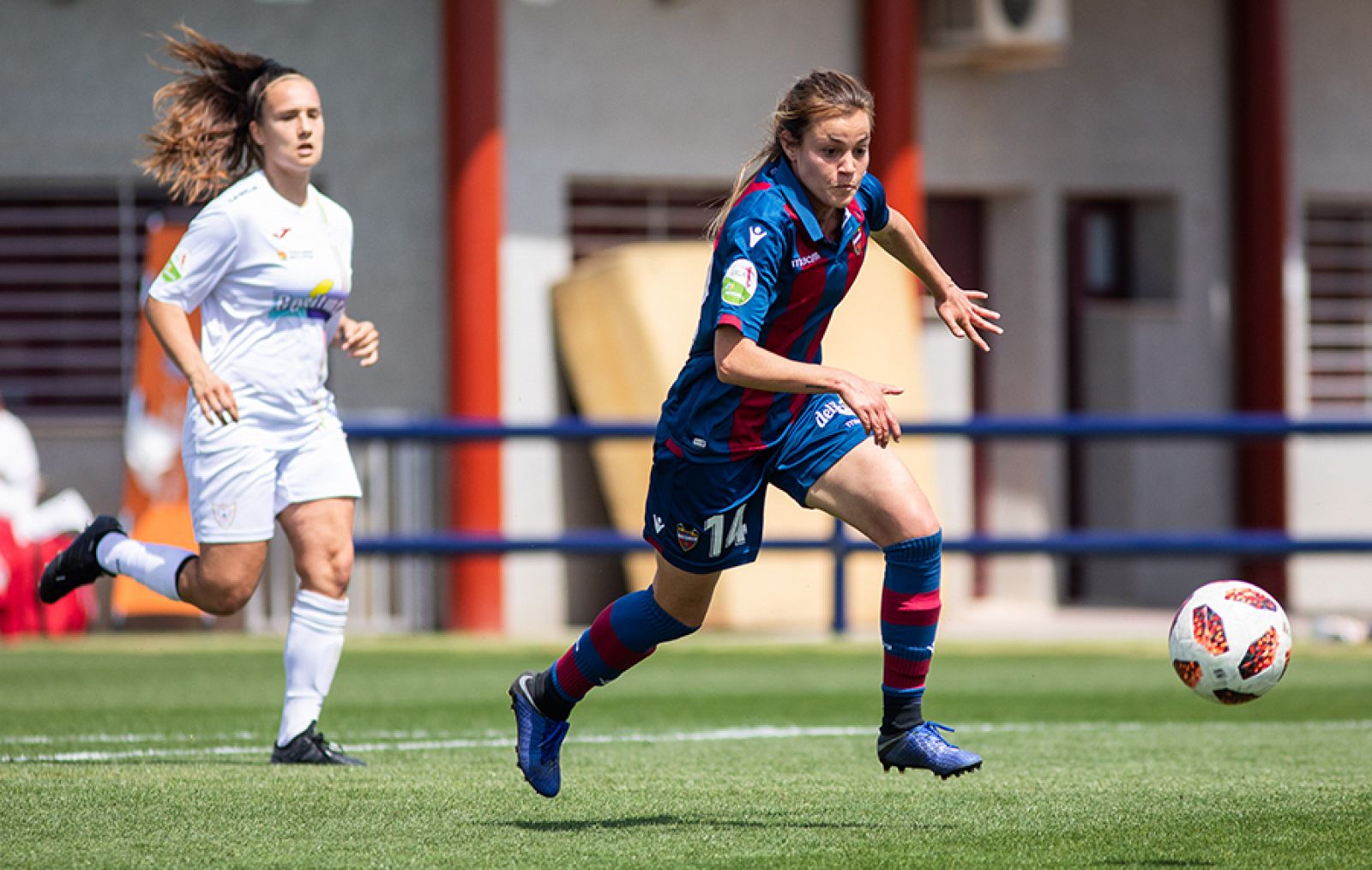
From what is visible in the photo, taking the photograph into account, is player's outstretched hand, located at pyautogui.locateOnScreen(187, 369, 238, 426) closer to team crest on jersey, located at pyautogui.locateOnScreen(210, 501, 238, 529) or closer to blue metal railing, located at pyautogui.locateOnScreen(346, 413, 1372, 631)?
team crest on jersey, located at pyautogui.locateOnScreen(210, 501, 238, 529)

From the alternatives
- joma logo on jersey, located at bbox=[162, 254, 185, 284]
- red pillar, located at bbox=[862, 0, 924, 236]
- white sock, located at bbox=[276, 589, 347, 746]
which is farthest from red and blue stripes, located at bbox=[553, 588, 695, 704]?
red pillar, located at bbox=[862, 0, 924, 236]

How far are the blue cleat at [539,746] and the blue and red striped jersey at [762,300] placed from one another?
86 cm

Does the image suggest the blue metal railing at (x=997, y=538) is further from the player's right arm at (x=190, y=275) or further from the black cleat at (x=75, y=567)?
the player's right arm at (x=190, y=275)

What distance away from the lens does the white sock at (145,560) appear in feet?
21.8

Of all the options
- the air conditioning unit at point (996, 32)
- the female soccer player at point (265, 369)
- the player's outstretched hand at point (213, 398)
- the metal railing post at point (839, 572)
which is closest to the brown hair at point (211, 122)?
the female soccer player at point (265, 369)

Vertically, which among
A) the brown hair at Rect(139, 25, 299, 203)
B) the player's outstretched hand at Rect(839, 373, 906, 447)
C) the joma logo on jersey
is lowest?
the player's outstretched hand at Rect(839, 373, 906, 447)

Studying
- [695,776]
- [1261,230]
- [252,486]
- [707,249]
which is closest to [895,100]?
[707,249]

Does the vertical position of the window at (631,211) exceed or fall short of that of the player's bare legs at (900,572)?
it exceeds it

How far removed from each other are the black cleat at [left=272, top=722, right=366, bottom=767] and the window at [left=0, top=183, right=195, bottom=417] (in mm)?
9275

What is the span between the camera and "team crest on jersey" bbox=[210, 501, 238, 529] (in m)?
6.44

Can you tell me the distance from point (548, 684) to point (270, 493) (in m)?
1.34

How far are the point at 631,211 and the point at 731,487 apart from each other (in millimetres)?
10786

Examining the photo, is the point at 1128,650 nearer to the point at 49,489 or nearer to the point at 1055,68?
the point at 1055,68

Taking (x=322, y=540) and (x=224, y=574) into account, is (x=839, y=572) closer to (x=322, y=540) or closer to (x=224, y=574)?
(x=322, y=540)
